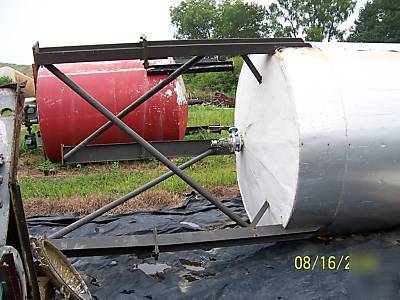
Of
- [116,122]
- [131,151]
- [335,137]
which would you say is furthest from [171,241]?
[131,151]

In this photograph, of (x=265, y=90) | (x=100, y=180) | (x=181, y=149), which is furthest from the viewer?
(x=100, y=180)

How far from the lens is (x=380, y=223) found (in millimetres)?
3396

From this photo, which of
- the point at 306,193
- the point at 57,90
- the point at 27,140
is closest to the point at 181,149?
the point at 306,193

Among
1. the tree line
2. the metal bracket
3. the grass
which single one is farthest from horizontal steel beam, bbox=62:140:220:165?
the tree line

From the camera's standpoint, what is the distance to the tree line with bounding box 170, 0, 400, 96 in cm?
4716

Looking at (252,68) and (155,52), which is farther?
(252,68)

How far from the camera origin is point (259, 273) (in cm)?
339

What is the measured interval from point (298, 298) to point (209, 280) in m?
0.62

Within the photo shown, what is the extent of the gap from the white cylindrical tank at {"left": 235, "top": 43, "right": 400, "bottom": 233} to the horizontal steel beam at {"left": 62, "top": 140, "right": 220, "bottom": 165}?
49.8 inches

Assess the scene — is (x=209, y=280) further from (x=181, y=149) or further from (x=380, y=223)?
(x=181, y=149)

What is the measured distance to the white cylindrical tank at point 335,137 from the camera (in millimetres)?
2975

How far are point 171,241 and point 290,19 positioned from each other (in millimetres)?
56959

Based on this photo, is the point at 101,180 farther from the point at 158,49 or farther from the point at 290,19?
the point at 290,19

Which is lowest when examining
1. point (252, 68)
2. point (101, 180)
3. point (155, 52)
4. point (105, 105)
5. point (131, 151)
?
point (101, 180)
